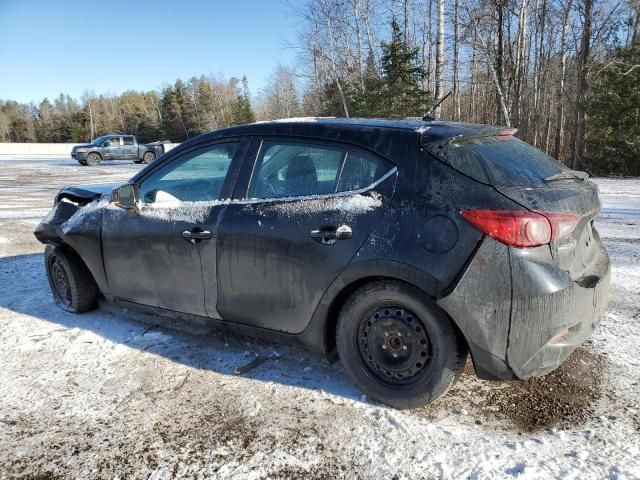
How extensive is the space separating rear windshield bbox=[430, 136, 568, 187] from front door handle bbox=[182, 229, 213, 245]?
153 cm

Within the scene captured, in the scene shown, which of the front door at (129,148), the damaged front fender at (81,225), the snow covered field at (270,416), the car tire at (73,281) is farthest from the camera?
the front door at (129,148)

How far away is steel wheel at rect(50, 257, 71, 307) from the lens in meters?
4.25

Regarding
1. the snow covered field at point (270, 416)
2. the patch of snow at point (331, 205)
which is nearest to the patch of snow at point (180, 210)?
the patch of snow at point (331, 205)

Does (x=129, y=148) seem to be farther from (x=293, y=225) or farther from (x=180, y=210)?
(x=293, y=225)

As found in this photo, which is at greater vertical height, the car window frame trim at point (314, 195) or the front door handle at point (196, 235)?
the car window frame trim at point (314, 195)

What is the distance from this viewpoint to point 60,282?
4352 millimetres

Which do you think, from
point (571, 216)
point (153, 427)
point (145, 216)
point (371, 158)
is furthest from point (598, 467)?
point (145, 216)

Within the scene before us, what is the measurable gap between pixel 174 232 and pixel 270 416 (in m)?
1.41

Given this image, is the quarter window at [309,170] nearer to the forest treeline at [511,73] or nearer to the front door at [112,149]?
the forest treeline at [511,73]

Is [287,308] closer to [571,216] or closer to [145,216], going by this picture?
[145,216]

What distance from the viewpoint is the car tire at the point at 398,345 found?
2445mm

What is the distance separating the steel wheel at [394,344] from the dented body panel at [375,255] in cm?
21

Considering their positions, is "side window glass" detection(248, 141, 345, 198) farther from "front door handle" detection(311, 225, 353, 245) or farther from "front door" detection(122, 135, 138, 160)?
"front door" detection(122, 135, 138, 160)

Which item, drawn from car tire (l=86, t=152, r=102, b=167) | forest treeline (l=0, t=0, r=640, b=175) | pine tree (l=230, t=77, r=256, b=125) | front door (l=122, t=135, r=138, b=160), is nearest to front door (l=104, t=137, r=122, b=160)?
front door (l=122, t=135, r=138, b=160)
